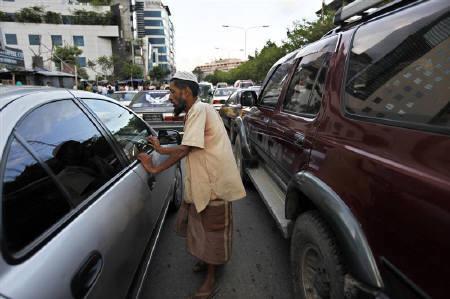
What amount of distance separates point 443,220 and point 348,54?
1.27 metres

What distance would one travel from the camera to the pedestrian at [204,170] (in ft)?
7.23

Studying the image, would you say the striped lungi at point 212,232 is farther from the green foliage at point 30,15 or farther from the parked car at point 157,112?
the green foliage at point 30,15

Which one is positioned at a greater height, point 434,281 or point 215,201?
point 434,281

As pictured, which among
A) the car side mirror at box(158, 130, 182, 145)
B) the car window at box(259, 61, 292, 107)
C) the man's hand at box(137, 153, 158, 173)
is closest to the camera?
the man's hand at box(137, 153, 158, 173)

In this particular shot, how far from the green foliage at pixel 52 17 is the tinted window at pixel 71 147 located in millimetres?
66498

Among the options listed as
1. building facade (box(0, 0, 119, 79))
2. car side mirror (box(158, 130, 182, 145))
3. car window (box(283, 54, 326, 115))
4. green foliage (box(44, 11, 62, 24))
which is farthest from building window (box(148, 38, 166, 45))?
car window (box(283, 54, 326, 115))

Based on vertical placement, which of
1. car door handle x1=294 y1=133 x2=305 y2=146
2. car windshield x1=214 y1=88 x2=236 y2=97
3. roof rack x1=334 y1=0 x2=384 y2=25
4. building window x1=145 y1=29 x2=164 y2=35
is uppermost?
building window x1=145 y1=29 x2=164 y2=35

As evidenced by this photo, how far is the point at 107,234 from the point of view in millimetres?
1517

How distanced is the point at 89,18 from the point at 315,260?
67.0 m

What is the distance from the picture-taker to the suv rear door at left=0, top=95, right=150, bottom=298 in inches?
42.1

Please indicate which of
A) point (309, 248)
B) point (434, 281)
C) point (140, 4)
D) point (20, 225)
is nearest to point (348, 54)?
point (309, 248)

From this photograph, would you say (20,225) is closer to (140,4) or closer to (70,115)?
(70,115)

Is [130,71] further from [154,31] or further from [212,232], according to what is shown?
[154,31]

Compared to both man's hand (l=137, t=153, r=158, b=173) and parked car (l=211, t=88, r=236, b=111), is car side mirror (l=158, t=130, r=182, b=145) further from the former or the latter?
parked car (l=211, t=88, r=236, b=111)
